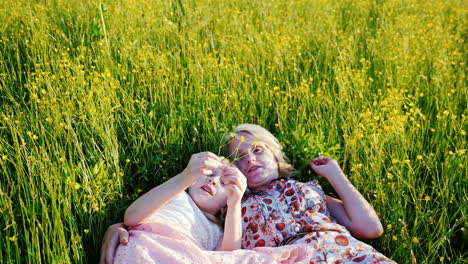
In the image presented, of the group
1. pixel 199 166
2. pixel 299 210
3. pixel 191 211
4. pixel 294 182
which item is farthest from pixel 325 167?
pixel 199 166

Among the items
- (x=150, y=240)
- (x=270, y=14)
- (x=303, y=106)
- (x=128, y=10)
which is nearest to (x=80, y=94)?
(x=150, y=240)

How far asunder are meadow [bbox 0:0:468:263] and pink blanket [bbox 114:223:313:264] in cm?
25

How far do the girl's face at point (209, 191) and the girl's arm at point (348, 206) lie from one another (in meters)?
0.67

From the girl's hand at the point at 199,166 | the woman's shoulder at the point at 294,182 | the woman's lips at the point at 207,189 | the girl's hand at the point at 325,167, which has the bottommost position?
the woman's shoulder at the point at 294,182

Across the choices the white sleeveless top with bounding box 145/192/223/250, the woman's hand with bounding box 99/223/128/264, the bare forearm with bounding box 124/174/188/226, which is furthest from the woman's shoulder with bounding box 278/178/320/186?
the woman's hand with bounding box 99/223/128/264

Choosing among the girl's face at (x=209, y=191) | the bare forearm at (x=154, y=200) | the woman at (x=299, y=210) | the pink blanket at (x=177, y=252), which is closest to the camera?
the pink blanket at (x=177, y=252)

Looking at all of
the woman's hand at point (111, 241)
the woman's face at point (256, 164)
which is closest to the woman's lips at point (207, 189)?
the woman's face at point (256, 164)

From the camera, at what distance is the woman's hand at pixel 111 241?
2238mm

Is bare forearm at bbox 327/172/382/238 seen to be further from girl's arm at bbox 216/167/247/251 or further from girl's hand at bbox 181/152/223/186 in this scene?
girl's hand at bbox 181/152/223/186

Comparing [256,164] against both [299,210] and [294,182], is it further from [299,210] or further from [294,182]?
[299,210]

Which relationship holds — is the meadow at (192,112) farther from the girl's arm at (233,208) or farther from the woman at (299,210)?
the girl's arm at (233,208)

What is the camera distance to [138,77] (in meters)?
3.63

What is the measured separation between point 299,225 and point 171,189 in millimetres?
820

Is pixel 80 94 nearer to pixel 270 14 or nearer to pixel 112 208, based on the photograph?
pixel 112 208
